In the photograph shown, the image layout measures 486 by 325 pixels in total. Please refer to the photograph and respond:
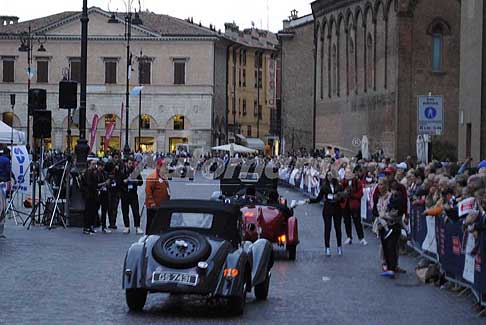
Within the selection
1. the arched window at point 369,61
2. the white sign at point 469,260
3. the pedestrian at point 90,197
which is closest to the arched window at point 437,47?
the arched window at point 369,61

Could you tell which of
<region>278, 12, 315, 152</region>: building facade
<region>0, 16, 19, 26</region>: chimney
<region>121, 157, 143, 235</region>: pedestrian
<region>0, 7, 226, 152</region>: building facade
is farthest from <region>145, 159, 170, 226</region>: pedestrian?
<region>0, 16, 19, 26</region>: chimney

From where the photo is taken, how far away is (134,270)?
14852mm

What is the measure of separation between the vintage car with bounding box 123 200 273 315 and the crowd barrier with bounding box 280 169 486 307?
9.54 ft

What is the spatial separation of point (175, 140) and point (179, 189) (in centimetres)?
5373

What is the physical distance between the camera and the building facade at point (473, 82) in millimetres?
38750

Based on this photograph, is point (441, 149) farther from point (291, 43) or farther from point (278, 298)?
point (291, 43)

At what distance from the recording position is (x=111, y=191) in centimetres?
2973

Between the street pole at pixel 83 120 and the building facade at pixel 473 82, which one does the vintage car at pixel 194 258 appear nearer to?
the street pole at pixel 83 120

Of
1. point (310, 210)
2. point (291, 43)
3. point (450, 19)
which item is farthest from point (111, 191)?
point (291, 43)

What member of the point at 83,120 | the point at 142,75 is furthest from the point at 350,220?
the point at 142,75

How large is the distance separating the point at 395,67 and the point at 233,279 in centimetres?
4753

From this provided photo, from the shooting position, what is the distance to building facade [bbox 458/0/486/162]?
1526 inches

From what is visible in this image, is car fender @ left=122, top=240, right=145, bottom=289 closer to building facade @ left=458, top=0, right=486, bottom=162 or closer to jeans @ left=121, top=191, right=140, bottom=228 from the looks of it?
jeans @ left=121, top=191, right=140, bottom=228

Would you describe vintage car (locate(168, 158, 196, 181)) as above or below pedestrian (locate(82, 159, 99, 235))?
below
